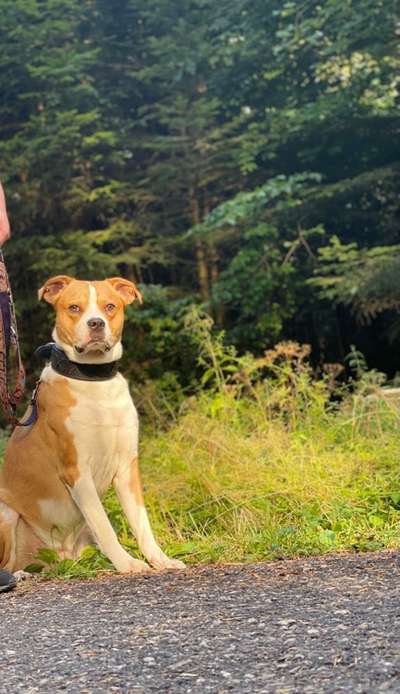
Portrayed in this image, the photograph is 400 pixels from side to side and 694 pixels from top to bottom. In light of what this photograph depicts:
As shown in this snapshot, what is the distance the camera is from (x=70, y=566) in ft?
14.4

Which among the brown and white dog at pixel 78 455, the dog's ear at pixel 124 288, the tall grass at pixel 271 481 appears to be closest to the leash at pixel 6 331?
the brown and white dog at pixel 78 455

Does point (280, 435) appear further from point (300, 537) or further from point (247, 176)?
point (247, 176)

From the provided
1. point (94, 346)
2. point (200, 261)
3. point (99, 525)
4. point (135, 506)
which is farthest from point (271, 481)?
point (200, 261)

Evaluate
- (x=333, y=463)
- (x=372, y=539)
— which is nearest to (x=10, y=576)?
(x=372, y=539)

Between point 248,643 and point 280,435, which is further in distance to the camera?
point 280,435

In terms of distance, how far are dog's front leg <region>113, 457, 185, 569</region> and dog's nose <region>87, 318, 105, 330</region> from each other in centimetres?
65

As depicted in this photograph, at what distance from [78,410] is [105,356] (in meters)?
0.28

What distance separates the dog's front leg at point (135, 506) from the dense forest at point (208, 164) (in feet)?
25.1

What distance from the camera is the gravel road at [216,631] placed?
245cm

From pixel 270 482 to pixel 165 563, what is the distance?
3.69ft

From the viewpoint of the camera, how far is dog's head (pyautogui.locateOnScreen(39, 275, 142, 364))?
4.19 meters

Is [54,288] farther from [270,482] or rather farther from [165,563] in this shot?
[270,482]

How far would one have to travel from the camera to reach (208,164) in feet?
47.4

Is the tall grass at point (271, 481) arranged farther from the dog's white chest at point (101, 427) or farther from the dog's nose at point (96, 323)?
the dog's nose at point (96, 323)
